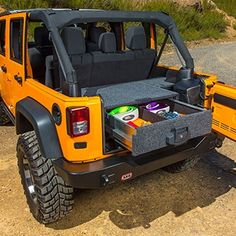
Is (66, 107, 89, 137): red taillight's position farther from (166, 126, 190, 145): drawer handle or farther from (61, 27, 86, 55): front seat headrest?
(61, 27, 86, 55): front seat headrest

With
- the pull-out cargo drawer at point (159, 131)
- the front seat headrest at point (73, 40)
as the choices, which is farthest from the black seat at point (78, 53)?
the pull-out cargo drawer at point (159, 131)

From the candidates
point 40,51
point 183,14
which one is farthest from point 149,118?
point 183,14

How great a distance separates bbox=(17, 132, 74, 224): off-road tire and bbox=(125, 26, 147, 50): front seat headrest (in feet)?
5.04

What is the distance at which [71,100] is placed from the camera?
2.75 metres

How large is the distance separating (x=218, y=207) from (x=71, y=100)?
6.44 feet

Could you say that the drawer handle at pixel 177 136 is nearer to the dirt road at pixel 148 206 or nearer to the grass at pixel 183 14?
the dirt road at pixel 148 206

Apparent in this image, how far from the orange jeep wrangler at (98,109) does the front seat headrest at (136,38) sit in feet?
0.04

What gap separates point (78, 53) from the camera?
355 cm

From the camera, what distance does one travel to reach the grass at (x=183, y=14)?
1416 cm

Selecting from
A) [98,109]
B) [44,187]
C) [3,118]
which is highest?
[98,109]

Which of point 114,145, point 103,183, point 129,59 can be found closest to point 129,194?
point 114,145

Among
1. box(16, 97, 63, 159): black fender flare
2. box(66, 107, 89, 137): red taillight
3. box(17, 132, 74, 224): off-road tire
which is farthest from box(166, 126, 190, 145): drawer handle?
box(17, 132, 74, 224): off-road tire

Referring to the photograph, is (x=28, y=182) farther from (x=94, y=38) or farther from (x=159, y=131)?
(x=94, y=38)

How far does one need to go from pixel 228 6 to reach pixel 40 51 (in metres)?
20.2
